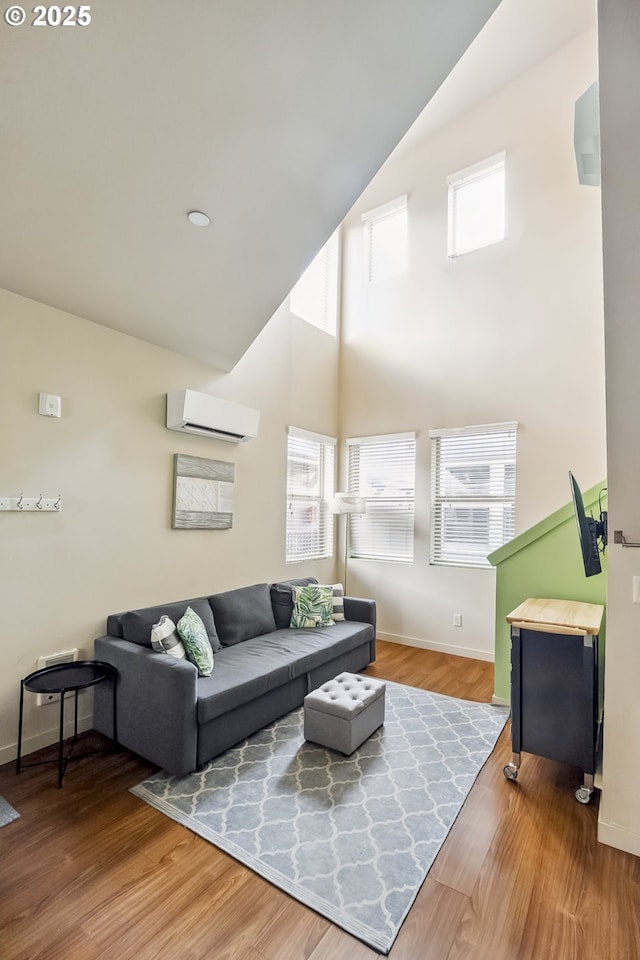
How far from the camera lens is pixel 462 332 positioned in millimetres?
4832

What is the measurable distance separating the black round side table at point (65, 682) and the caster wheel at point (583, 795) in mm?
2594

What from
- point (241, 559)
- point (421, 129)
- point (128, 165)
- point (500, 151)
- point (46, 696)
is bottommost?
point (46, 696)

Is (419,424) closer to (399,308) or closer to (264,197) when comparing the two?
(399,308)

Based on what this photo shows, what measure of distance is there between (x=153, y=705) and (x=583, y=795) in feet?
7.54

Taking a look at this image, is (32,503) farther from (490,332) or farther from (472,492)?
(490,332)

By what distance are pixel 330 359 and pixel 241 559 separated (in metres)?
2.76

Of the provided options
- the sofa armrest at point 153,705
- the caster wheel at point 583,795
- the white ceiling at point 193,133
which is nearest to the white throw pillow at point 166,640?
the sofa armrest at point 153,705

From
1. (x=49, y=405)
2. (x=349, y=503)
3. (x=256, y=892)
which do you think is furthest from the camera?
(x=349, y=503)

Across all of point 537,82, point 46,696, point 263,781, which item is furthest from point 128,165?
point 537,82

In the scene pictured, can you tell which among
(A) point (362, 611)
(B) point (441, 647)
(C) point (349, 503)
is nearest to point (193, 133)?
(C) point (349, 503)

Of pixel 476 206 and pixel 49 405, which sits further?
pixel 476 206

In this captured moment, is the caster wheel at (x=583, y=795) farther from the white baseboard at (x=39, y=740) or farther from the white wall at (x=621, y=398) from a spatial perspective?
the white baseboard at (x=39, y=740)

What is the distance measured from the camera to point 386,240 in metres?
5.59

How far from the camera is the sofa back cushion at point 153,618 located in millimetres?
2943
